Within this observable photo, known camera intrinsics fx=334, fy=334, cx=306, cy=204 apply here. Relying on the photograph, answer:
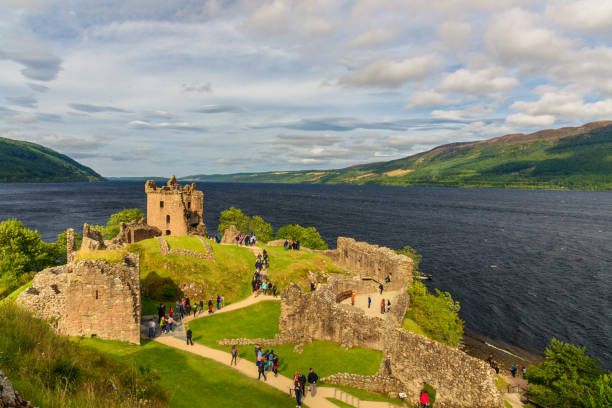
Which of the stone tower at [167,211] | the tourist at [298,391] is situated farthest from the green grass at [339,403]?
the stone tower at [167,211]

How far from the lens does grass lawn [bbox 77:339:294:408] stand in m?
20.6

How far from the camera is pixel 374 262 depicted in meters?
47.6

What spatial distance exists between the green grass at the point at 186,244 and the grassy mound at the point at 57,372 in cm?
2979

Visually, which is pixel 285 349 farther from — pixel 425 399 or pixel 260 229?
pixel 260 229

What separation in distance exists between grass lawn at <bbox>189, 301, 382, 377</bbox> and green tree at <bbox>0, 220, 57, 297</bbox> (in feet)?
87.9

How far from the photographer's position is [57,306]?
2436 cm

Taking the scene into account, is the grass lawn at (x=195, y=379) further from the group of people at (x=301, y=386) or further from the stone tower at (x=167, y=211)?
the stone tower at (x=167, y=211)

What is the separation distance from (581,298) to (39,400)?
88.4 meters

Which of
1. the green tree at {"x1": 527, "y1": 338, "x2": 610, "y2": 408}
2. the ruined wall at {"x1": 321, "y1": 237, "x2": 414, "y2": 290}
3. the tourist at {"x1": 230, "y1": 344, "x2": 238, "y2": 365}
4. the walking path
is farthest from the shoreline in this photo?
the tourist at {"x1": 230, "y1": 344, "x2": 238, "y2": 365}

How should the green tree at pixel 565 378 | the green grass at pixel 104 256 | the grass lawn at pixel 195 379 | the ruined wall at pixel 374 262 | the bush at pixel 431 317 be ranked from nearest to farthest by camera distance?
the grass lawn at pixel 195 379
the green grass at pixel 104 256
the green tree at pixel 565 378
the bush at pixel 431 317
the ruined wall at pixel 374 262

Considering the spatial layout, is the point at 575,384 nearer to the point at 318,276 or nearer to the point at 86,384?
the point at 318,276

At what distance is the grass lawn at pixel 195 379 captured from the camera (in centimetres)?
2056

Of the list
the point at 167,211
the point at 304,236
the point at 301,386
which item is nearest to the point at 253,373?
the point at 301,386

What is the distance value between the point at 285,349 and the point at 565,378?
27.5m
